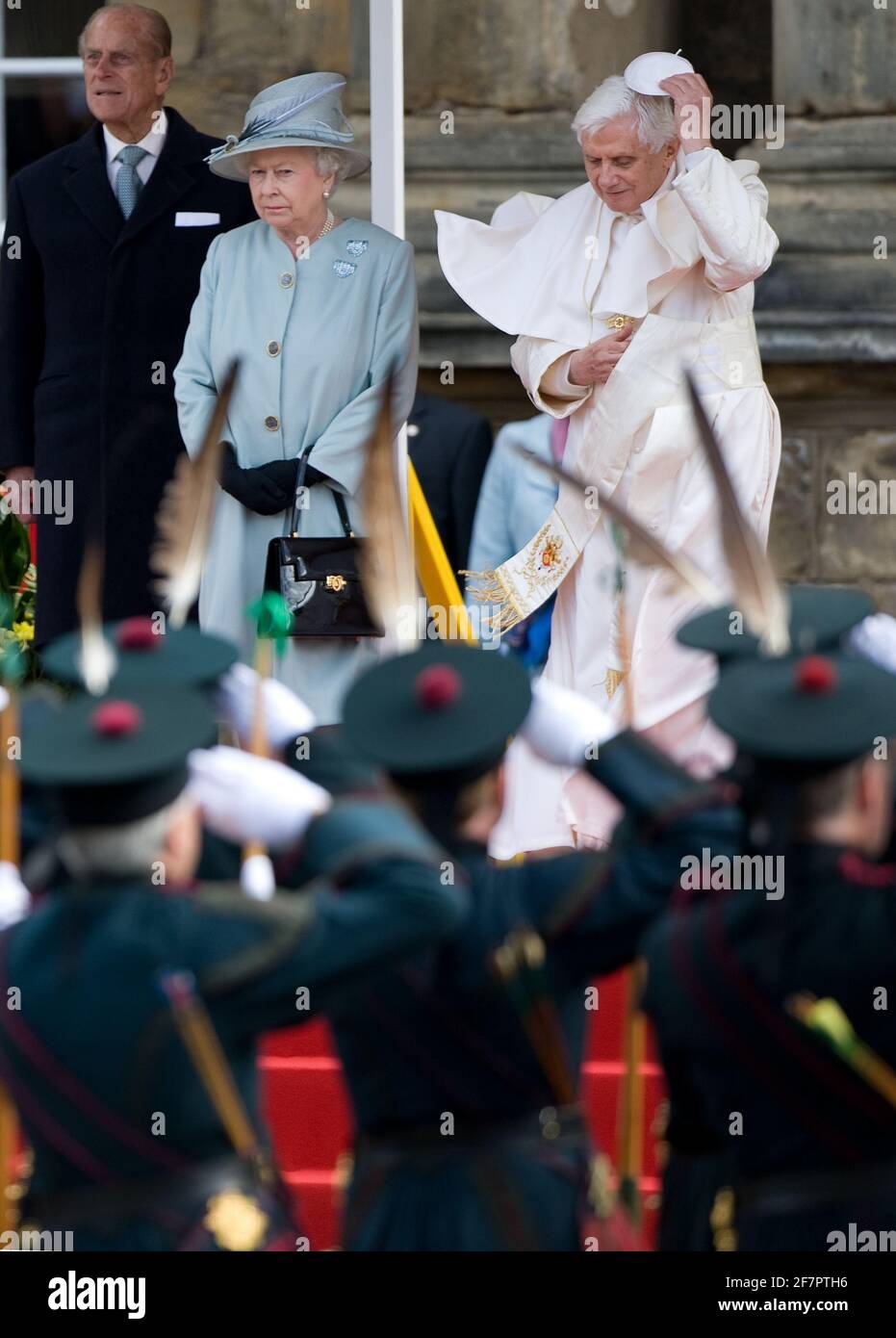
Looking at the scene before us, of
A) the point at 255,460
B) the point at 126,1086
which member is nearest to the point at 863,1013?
the point at 126,1086

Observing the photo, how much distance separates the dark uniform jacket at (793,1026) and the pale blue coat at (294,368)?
2.80m

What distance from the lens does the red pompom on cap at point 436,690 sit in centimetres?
379

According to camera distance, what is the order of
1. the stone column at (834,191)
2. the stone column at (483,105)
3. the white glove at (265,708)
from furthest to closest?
the stone column at (483,105)
the stone column at (834,191)
the white glove at (265,708)

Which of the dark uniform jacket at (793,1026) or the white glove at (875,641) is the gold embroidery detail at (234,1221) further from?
the white glove at (875,641)

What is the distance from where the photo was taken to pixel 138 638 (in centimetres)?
405

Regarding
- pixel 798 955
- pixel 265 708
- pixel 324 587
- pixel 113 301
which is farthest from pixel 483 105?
pixel 798 955

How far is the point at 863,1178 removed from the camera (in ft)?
12.2

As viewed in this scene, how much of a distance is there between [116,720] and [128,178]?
11.6 ft

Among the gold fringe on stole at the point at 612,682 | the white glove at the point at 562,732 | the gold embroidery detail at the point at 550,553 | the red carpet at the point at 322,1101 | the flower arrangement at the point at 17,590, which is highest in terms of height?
the white glove at the point at 562,732

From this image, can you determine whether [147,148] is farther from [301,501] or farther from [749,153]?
[749,153]

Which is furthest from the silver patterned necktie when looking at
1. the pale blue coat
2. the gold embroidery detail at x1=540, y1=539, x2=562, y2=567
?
the gold embroidery detail at x1=540, y1=539, x2=562, y2=567

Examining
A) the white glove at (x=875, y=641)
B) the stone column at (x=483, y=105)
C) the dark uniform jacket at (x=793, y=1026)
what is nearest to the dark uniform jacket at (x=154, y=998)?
the dark uniform jacket at (x=793, y=1026)
